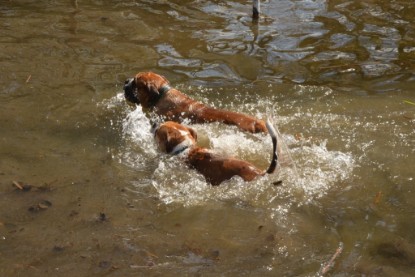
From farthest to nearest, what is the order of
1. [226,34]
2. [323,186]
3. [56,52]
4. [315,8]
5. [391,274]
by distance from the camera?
[315,8]
[226,34]
[56,52]
[323,186]
[391,274]

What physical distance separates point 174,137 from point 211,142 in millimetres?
564

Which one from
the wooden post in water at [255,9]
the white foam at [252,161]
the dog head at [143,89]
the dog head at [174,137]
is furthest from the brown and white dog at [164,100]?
the wooden post in water at [255,9]

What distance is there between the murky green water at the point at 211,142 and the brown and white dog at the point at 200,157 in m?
0.11

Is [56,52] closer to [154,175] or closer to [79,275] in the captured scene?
[154,175]

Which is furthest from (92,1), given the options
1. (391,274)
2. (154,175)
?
(391,274)

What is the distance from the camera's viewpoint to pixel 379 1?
33.9 ft

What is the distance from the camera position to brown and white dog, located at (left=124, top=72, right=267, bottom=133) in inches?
259

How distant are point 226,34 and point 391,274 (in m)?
5.55

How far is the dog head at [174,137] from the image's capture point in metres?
5.86

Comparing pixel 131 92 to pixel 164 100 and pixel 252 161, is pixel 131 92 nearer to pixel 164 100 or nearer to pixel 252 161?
pixel 164 100

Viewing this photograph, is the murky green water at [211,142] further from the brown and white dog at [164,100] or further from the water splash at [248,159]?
the brown and white dog at [164,100]

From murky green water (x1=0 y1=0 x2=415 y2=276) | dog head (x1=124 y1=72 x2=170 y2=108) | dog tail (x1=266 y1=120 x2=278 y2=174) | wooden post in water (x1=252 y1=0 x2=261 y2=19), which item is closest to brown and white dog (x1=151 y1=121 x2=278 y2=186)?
dog tail (x1=266 y1=120 x2=278 y2=174)

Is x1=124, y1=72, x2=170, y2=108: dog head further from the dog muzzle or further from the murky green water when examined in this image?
the murky green water

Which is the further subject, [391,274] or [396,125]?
[396,125]
